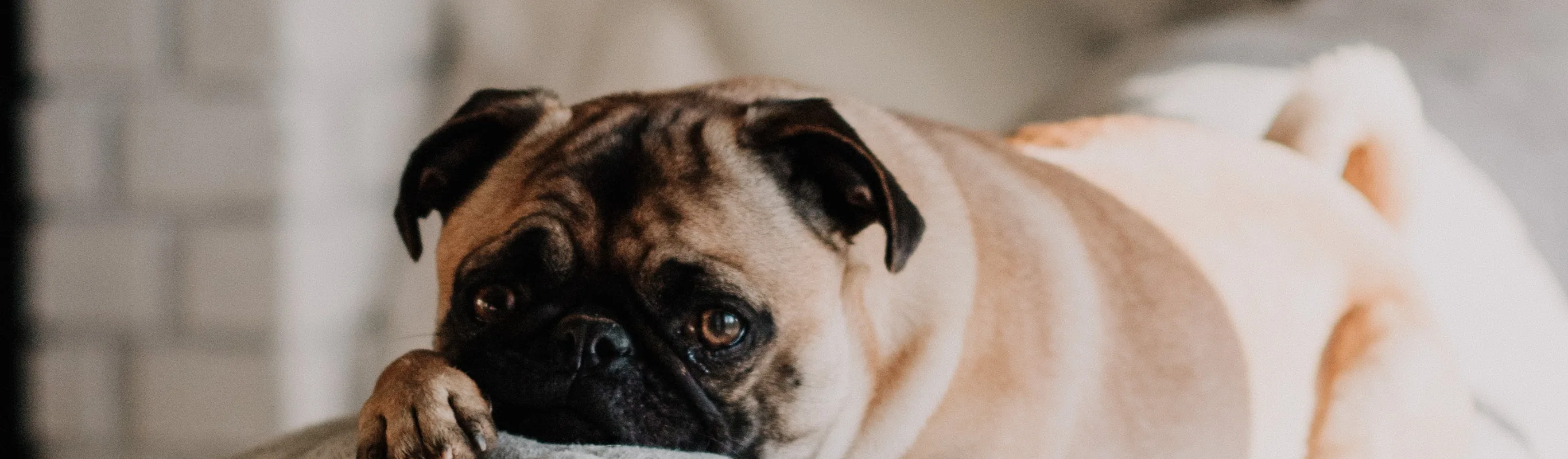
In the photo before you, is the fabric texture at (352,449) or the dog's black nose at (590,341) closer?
the fabric texture at (352,449)

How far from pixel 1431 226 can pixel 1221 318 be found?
64 cm

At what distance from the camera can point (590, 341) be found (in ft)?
3.66

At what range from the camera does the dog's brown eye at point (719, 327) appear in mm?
1159

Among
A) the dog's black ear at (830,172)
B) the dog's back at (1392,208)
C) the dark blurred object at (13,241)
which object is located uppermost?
the dog's back at (1392,208)

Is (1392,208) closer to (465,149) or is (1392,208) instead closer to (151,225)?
(465,149)

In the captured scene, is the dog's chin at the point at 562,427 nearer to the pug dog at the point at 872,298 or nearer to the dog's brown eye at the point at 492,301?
the pug dog at the point at 872,298

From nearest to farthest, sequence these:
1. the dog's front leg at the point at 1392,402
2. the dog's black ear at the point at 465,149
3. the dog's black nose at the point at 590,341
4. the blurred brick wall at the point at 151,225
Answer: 1. the dog's black nose at the point at 590,341
2. the dog's black ear at the point at 465,149
3. the dog's front leg at the point at 1392,402
4. the blurred brick wall at the point at 151,225

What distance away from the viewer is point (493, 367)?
114 centimetres

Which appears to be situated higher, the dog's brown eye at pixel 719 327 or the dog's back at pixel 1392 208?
the dog's back at pixel 1392 208

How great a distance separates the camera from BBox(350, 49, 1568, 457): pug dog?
1.14m

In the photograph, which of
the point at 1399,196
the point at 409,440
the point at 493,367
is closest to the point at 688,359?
the point at 493,367

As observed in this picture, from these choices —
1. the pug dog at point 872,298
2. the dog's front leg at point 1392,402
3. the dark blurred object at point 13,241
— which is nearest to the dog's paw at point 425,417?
the pug dog at point 872,298

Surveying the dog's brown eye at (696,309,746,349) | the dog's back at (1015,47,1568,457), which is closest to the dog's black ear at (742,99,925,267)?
the dog's brown eye at (696,309,746,349)

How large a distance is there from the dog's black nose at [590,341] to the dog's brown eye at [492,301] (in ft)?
0.29
